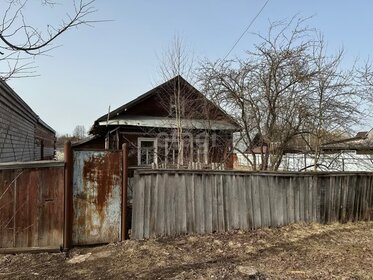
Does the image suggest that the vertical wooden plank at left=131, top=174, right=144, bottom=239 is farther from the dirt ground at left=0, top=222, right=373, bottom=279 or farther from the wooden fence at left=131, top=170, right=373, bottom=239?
the dirt ground at left=0, top=222, right=373, bottom=279

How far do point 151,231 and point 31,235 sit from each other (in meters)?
2.03

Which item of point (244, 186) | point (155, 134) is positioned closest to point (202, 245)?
point (244, 186)

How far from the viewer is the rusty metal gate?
6805mm

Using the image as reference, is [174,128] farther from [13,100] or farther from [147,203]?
[147,203]

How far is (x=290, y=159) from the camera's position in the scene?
13477 mm

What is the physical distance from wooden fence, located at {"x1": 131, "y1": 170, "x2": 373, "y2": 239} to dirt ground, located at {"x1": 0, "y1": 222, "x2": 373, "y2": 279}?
29 cm

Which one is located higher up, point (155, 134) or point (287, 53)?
point (287, 53)

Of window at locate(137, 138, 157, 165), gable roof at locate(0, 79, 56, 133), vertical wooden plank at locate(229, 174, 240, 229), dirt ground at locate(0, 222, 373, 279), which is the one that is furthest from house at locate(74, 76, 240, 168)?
dirt ground at locate(0, 222, 373, 279)

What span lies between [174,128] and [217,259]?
11200 millimetres

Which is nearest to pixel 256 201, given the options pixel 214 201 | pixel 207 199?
pixel 214 201

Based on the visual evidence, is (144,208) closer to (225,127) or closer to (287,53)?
(287,53)

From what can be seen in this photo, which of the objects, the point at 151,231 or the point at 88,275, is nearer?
the point at 88,275

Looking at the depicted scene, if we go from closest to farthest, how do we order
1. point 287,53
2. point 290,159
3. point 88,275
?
point 88,275 < point 287,53 < point 290,159

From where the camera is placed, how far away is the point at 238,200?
25.9 feet
